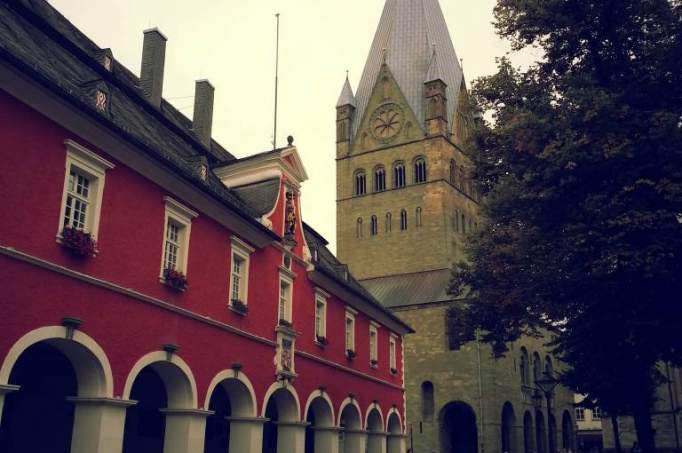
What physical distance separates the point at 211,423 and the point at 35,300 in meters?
11.3

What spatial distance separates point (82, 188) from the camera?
14.6 m

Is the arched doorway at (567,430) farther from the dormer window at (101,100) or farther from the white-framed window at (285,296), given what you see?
the dormer window at (101,100)

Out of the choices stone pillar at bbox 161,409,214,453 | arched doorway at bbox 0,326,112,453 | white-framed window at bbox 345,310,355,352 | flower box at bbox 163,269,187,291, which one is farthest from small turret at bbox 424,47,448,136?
arched doorway at bbox 0,326,112,453

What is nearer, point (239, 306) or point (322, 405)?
point (239, 306)

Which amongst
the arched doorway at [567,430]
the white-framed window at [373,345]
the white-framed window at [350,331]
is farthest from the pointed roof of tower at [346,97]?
the white-framed window at [350,331]

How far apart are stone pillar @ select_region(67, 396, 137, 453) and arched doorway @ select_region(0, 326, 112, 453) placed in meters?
0.02

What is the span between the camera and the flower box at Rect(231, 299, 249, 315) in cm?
1967

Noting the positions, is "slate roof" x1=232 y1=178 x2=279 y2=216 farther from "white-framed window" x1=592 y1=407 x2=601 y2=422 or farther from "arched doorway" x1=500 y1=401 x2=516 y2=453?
"arched doorway" x1=500 y1=401 x2=516 y2=453

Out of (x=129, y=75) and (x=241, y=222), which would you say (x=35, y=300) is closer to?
(x=241, y=222)

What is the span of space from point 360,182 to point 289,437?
1925 inches

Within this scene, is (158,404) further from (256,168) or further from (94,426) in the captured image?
(256,168)

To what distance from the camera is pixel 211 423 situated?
2292 centimetres

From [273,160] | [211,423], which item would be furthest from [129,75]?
[211,423]

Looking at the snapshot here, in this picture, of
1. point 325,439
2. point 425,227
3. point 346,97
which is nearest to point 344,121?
point 346,97
